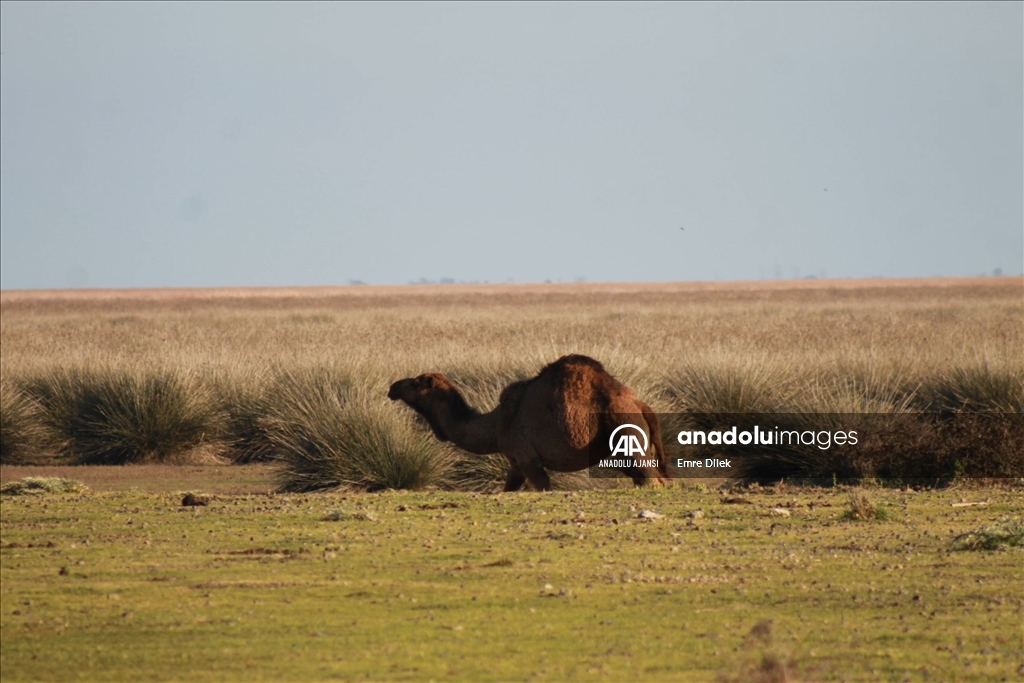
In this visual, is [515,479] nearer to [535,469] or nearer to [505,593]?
[535,469]

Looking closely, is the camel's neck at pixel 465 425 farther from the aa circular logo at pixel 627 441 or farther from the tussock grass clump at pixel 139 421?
the tussock grass clump at pixel 139 421

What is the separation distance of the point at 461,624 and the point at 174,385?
1358cm

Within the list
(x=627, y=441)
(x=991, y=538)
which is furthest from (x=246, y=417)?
(x=991, y=538)

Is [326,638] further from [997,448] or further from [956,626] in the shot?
[997,448]

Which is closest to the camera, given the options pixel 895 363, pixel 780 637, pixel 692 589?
pixel 780 637

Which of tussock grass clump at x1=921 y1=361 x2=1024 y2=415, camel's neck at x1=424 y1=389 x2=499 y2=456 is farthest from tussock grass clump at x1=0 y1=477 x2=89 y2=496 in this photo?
tussock grass clump at x1=921 y1=361 x2=1024 y2=415

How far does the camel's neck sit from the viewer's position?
12633 millimetres

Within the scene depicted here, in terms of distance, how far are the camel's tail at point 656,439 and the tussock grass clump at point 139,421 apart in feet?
28.4

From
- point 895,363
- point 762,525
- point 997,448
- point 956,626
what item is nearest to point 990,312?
point 895,363

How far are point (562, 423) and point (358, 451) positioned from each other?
3.56 meters

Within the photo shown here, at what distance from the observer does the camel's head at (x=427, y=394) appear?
43.3 ft

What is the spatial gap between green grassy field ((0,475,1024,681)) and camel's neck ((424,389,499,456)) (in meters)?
1.56

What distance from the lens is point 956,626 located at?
6.81 m

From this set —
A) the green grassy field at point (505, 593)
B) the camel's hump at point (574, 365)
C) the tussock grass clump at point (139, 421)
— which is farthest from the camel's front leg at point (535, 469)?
the tussock grass clump at point (139, 421)
